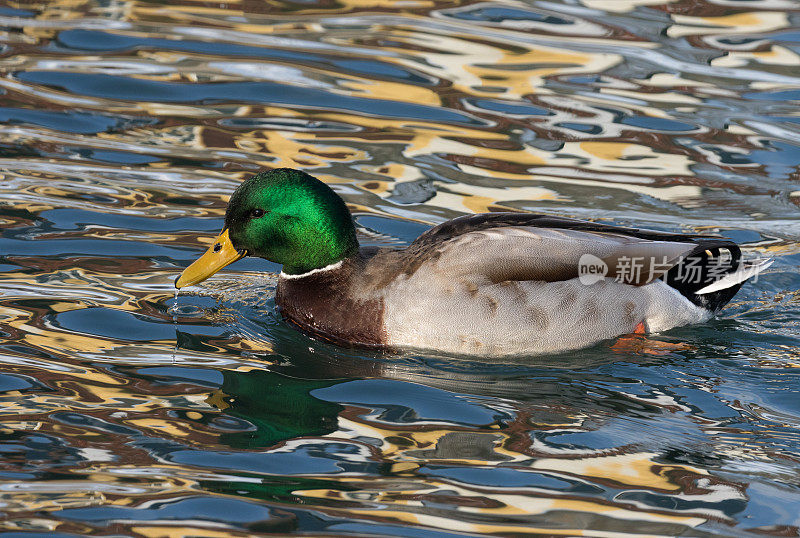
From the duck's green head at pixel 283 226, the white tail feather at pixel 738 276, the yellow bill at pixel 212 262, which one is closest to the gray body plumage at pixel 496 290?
the duck's green head at pixel 283 226

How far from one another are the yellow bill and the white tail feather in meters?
2.62

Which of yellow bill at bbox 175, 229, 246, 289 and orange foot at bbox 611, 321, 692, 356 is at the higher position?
yellow bill at bbox 175, 229, 246, 289

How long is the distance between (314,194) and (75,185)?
3.00m

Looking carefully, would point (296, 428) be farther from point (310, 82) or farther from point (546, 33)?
point (546, 33)

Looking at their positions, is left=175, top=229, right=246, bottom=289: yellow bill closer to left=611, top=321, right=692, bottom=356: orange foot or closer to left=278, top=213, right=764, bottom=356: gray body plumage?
left=278, top=213, right=764, bottom=356: gray body plumage

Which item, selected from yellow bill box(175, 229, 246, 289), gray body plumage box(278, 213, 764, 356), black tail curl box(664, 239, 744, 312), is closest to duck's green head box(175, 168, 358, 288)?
yellow bill box(175, 229, 246, 289)

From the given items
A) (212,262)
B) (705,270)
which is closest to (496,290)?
(705,270)

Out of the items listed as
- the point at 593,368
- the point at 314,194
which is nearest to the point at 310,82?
the point at 314,194

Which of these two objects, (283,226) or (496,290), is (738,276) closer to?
(496,290)

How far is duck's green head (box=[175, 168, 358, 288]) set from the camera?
6.26 metres

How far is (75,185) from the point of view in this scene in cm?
863

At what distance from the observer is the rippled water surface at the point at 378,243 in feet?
15.5

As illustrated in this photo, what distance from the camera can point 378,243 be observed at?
802cm

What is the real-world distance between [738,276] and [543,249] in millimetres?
1310
